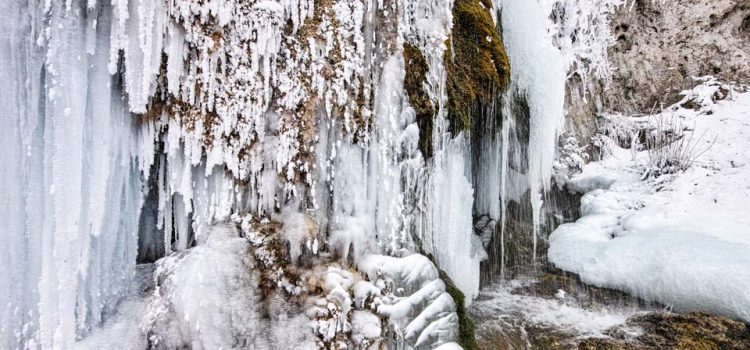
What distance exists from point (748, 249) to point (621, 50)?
556cm

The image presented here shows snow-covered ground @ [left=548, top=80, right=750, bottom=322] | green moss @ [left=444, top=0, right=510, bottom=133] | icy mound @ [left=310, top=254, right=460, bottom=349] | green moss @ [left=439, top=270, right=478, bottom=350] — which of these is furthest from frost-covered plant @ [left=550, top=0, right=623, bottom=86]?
icy mound @ [left=310, top=254, right=460, bottom=349]

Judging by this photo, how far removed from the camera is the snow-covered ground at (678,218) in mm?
4027

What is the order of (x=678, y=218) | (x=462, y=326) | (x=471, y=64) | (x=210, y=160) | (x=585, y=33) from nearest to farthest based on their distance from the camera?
(x=210, y=160)
(x=462, y=326)
(x=471, y=64)
(x=678, y=218)
(x=585, y=33)

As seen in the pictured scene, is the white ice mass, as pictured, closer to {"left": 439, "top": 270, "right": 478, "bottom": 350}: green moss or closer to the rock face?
{"left": 439, "top": 270, "right": 478, "bottom": 350}: green moss

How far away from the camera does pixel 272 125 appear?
2904 millimetres

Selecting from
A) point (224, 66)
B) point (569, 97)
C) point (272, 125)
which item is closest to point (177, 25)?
point (224, 66)

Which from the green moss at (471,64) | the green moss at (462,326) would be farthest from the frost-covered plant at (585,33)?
the green moss at (462,326)

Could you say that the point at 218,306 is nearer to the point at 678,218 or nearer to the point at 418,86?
the point at 418,86

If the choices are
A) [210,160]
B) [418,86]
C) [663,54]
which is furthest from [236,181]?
[663,54]

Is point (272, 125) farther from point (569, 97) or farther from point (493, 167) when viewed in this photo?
point (569, 97)

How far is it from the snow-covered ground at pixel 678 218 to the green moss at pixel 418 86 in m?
2.98

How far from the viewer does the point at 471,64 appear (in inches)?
158

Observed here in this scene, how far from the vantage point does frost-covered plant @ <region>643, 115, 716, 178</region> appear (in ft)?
21.4

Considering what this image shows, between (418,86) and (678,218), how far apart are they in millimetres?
4078
